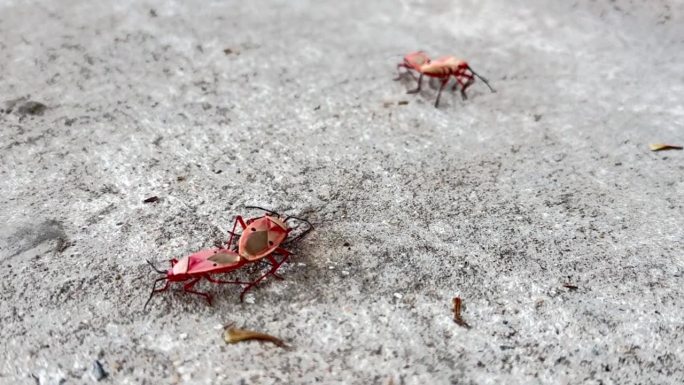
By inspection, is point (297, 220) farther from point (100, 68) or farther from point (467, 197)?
point (100, 68)

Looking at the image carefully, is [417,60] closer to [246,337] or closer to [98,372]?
[246,337]

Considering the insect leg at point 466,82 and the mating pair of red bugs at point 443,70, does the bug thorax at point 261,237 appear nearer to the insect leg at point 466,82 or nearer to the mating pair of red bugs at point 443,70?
the mating pair of red bugs at point 443,70

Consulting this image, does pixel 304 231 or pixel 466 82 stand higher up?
pixel 466 82

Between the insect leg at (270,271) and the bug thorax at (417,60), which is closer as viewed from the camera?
the insect leg at (270,271)

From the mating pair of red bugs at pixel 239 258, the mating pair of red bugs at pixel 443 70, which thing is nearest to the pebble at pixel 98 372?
the mating pair of red bugs at pixel 239 258

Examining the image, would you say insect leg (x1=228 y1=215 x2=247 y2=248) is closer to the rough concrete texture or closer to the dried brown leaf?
the rough concrete texture

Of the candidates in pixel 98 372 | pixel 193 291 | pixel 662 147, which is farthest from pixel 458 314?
pixel 662 147
